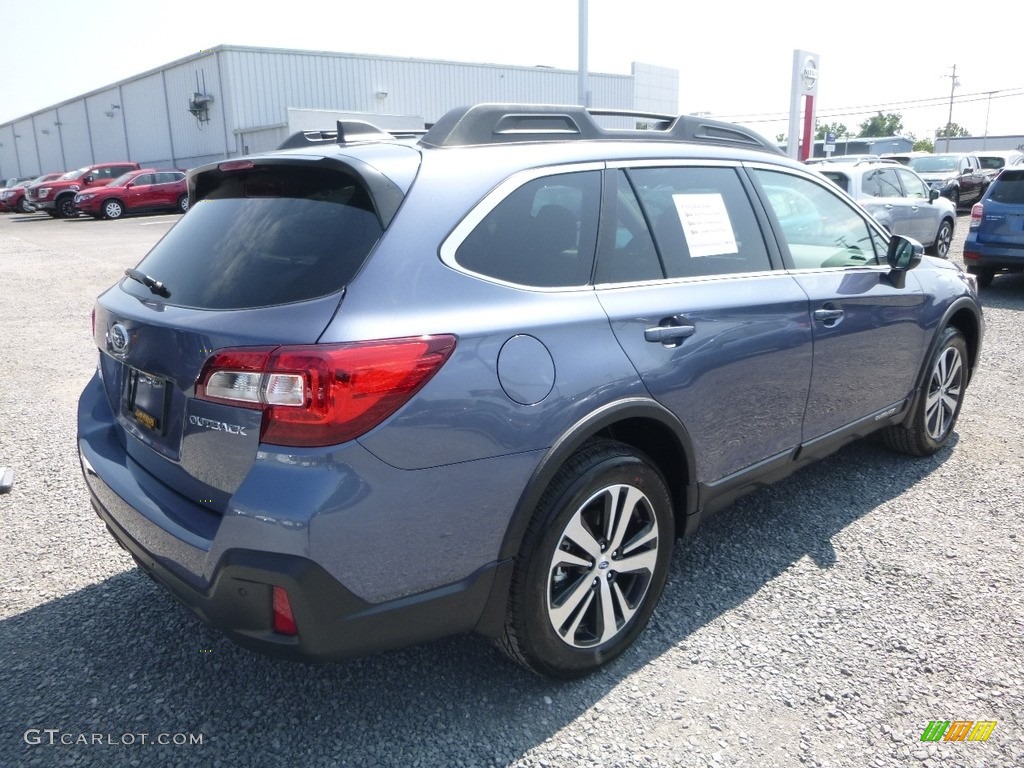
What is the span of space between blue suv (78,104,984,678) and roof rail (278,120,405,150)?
0.02 m

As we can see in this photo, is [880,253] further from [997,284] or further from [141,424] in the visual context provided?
[997,284]

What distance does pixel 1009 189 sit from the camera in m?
9.87

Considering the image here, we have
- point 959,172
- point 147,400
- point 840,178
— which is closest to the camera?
point 147,400

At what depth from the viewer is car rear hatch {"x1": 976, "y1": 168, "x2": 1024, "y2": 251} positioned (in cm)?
967

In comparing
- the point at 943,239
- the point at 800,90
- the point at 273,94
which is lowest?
the point at 943,239

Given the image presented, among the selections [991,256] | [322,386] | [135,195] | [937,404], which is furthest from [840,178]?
[135,195]

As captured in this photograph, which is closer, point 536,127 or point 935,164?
point 536,127

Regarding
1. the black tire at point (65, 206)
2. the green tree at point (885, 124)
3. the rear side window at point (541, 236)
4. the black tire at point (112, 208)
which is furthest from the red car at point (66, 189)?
the green tree at point (885, 124)

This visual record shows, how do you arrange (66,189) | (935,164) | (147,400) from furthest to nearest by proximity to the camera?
1. (66,189)
2. (935,164)
3. (147,400)

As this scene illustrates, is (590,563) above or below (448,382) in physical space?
below

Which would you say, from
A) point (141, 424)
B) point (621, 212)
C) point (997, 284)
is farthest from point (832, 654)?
point (997, 284)

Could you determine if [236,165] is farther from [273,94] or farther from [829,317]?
[273,94]

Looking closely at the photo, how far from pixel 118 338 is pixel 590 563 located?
167 centimetres

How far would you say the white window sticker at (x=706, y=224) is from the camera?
306cm
